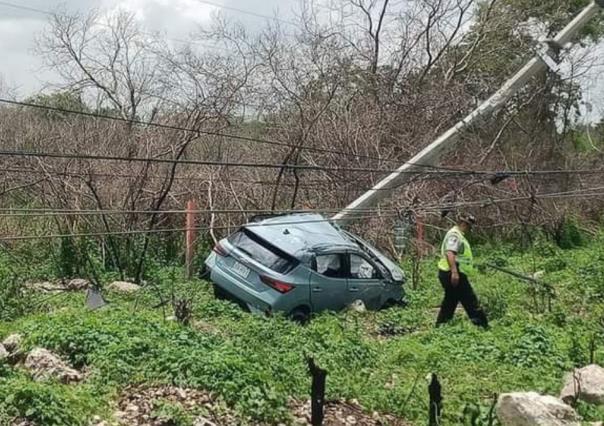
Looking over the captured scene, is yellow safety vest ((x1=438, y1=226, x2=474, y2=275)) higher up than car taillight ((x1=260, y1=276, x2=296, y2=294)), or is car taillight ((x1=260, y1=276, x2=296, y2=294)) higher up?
yellow safety vest ((x1=438, y1=226, x2=474, y2=275))

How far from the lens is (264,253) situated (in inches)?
446

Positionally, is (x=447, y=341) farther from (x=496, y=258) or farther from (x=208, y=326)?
(x=496, y=258)

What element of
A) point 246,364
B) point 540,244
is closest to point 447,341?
point 246,364

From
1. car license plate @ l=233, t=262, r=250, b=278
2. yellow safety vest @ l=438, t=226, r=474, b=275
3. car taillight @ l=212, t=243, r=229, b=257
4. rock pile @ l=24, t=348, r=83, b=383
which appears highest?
yellow safety vest @ l=438, t=226, r=474, b=275

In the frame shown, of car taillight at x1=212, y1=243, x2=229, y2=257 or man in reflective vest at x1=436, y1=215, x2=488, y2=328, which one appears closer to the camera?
man in reflective vest at x1=436, y1=215, x2=488, y2=328

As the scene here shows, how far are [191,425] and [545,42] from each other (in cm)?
1418

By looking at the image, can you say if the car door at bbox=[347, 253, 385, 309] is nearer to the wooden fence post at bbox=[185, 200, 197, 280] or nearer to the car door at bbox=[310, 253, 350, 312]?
the car door at bbox=[310, 253, 350, 312]

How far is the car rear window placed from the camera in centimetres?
1116

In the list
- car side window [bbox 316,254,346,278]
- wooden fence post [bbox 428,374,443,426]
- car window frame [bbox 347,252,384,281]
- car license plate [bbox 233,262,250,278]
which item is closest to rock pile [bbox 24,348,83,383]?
wooden fence post [bbox 428,374,443,426]

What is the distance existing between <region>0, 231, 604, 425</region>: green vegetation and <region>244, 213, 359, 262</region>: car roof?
1027 millimetres

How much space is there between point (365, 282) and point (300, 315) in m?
1.45

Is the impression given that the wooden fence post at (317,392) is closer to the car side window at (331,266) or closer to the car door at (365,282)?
the car side window at (331,266)

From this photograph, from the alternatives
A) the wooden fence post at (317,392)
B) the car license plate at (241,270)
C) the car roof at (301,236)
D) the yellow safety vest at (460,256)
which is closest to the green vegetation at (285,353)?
the wooden fence post at (317,392)

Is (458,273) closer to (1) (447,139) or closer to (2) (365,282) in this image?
(2) (365,282)
